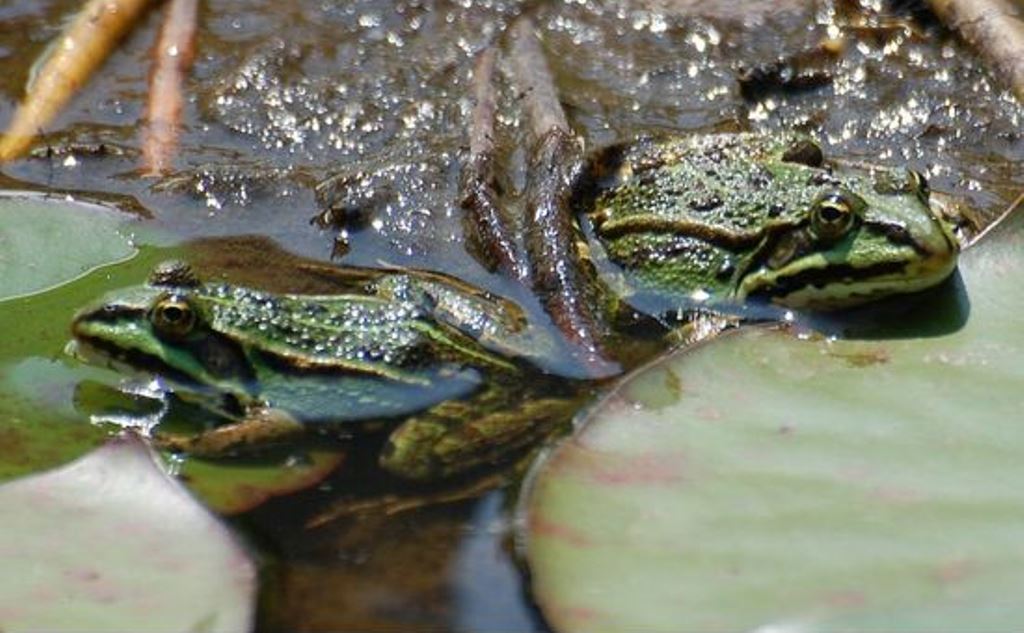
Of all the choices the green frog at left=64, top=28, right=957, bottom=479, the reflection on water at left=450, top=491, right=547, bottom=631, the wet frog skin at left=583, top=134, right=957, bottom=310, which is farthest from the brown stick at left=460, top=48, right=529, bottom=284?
the reflection on water at left=450, top=491, right=547, bottom=631

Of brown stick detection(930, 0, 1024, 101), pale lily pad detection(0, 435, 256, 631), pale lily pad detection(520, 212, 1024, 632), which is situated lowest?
brown stick detection(930, 0, 1024, 101)

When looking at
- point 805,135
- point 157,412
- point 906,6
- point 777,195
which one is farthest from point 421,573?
point 906,6

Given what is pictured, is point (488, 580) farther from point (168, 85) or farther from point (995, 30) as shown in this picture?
point (995, 30)

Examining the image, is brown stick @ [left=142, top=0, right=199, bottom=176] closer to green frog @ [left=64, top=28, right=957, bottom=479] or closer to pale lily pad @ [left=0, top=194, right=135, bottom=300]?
pale lily pad @ [left=0, top=194, right=135, bottom=300]

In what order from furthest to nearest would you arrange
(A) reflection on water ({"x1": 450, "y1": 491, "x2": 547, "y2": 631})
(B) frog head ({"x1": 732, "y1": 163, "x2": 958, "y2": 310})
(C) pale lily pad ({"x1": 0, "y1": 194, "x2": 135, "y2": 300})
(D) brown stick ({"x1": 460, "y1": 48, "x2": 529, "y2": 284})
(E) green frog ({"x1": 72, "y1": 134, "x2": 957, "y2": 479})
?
(D) brown stick ({"x1": 460, "y1": 48, "x2": 529, "y2": 284}) < (C) pale lily pad ({"x1": 0, "y1": 194, "x2": 135, "y2": 300}) < (B) frog head ({"x1": 732, "y1": 163, "x2": 958, "y2": 310}) < (E) green frog ({"x1": 72, "y1": 134, "x2": 957, "y2": 479}) < (A) reflection on water ({"x1": 450, "y1": 491, "x2": 547, "y2": 631})

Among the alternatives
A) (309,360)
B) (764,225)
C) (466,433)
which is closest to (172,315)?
(309,360)

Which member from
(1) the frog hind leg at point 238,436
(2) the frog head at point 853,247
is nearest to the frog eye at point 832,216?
(2) the frog head at point 853,247

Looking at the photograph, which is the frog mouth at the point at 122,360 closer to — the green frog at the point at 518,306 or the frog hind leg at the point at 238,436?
the green frog at the point at 518,306
